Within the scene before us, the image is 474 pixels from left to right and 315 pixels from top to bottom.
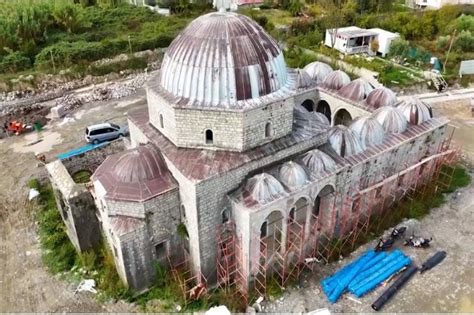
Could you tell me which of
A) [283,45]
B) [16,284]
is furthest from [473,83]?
[16,284]

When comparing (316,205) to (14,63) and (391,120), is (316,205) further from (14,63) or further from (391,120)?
(14,63)

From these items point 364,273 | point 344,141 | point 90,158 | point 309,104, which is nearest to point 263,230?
point 364,273

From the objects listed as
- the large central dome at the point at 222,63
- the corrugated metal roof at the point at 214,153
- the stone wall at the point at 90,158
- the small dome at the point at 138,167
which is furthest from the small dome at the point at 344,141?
the stone wall at the point at 90,158

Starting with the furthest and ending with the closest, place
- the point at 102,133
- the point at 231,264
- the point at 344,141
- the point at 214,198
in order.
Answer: the point at 102,133 < the point at 344,141 < the point at 231,264 < the point at 214,198

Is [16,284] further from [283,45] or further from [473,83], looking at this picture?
[473,83]

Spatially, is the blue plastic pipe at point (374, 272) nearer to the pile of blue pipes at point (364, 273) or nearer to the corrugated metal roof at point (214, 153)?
the pile of blue pipes at point (364, 273)

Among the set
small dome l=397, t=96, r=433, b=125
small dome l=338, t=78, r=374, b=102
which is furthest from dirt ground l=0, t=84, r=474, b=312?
small dome l=338, t=78, r=374, b=102
